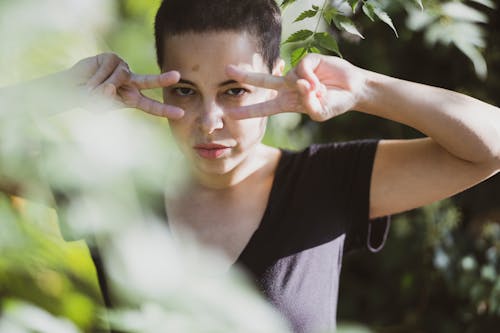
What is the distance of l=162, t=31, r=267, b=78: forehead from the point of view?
1.30 metres

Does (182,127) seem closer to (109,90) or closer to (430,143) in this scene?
(109,90)

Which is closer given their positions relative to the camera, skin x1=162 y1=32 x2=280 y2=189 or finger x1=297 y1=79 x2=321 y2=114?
finger x1=297 y1=79 x2=321 y2=114

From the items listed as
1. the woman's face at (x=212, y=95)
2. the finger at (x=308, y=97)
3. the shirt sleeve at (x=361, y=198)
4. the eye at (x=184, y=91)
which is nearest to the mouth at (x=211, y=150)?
the woman's face at (x=212, y=95)

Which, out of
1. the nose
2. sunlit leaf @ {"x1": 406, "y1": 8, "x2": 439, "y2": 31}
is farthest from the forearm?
sunlit leaf @ {"x1": 406, "y1": 8, "x2": 439, "y2": 31}

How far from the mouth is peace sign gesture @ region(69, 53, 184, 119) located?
0.36 feet

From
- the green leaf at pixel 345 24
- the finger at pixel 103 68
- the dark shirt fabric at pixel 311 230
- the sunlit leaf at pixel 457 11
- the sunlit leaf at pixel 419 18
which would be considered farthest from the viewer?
the sunlit leaf at pixel 419 18

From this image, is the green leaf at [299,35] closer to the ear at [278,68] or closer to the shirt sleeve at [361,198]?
the ear at [278,68]

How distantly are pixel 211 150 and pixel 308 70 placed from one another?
0.89 feet

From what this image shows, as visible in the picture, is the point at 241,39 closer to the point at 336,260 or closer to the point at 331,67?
the point at 331,67

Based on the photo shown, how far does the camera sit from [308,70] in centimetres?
121

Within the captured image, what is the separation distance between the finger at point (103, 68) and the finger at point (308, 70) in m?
0.34

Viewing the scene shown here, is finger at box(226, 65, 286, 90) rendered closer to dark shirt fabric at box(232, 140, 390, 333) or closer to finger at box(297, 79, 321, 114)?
finger at box(297, 79, 321, 114)

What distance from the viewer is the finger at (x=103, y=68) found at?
126cm

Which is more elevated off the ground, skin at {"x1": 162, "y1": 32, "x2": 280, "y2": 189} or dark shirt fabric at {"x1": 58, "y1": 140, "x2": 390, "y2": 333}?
skin at {"x1": 162, "y1": 32, "x2": 280, "y2": 189}
